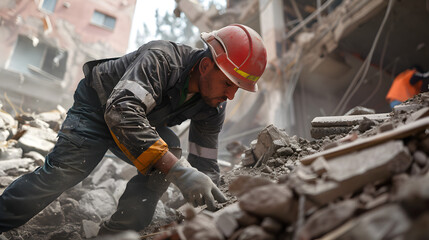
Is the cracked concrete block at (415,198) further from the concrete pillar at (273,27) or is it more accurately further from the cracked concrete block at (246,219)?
the concrete pillar at (273,27)

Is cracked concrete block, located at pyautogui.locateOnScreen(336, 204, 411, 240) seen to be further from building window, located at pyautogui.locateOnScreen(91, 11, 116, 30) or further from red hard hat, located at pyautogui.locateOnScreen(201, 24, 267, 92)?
building window, located at pyautogui.locateOnScreen(91, 11, 116, 30)

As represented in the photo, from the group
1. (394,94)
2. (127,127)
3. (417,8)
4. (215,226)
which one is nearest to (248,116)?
Answer: (394,94)

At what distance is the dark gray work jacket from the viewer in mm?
1761

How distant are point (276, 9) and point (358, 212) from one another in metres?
7.26

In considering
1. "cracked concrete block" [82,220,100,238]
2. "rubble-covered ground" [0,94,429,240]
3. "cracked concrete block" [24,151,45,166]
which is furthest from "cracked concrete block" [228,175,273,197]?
"cracked concrete block" [24,151,45,166]

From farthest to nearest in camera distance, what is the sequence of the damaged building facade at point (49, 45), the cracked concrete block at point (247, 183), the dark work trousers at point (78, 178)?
the damaged building facade at point (49, 45), the dark work trousers at point (78, 178), the cracked concrete block at point (247, 183)

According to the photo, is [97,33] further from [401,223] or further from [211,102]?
[401,223]

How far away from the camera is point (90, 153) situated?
2105 millimetres

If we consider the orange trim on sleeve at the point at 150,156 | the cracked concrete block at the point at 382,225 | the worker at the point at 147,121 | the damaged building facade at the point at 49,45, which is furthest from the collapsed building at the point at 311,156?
the damaged building facade at the point at 49,45

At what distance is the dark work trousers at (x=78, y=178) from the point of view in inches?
73.8

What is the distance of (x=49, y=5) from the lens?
13.0m

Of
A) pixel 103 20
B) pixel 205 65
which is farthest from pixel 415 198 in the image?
pixel 103 20

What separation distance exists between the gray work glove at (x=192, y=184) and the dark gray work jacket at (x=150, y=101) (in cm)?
15

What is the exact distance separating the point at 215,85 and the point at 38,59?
1354cm
